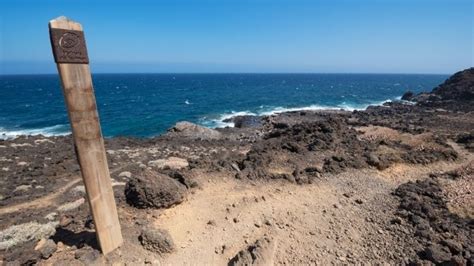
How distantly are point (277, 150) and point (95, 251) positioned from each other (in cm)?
949

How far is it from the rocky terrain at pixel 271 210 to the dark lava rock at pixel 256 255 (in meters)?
0.03

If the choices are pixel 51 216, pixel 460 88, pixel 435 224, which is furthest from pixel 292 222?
pixel 460 88

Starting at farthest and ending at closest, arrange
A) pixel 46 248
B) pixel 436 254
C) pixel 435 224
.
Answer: pixel 435 224 → pixel 436 254 → pixel 46 248

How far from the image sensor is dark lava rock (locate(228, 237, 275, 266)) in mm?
6254

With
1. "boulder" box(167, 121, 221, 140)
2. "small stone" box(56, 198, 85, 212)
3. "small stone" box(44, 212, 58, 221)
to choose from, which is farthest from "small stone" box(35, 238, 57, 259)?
"boulder" box(167, 121, 221, 140)

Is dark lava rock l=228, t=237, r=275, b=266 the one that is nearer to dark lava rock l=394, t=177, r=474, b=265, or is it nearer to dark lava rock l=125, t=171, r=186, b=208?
dark lava rock l=125, t=171, r=186, b=208

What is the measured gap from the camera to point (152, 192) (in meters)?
8.01

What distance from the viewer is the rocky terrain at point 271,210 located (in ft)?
21.6

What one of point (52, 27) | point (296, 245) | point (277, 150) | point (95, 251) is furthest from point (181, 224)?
point (277, 150)

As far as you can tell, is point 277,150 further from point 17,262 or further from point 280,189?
point 17,262

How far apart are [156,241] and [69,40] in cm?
445

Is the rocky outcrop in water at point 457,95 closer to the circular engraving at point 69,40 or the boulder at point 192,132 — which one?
the boulder at point 192,132

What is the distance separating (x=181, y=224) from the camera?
7.65 m

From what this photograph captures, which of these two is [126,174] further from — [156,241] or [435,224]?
[435,224]
